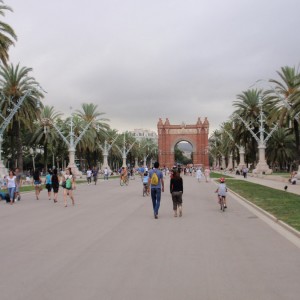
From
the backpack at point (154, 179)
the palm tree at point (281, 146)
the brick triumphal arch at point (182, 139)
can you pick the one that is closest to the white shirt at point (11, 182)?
the backpack at point (154, 179)

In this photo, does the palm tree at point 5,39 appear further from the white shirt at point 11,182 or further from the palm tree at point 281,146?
the palm tree at point 281,146

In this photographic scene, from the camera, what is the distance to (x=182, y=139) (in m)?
127

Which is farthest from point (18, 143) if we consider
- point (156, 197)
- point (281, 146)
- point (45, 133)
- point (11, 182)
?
point (281, 146)

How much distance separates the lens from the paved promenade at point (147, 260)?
225 inches

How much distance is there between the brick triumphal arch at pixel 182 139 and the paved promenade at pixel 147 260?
111697 millimetres

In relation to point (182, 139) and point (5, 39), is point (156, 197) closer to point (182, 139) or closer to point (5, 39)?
point (5, 39)

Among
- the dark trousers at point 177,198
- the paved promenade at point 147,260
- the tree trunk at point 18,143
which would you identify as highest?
the tree trunk at point 18,143

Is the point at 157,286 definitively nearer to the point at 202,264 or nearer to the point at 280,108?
the point at 202,264

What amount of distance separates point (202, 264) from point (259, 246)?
2171mm

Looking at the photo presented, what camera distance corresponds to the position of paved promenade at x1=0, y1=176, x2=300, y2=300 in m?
5.72

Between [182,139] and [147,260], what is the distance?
120 meters

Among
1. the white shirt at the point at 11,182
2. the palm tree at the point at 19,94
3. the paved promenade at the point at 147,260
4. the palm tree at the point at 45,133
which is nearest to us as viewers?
the paved promenade at the point at 147,260

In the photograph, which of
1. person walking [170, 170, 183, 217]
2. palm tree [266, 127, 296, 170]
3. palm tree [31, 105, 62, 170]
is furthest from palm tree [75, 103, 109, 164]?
person walking [170, 170, 183, 217]

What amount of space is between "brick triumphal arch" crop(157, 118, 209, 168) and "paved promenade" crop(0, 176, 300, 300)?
11170 cm
